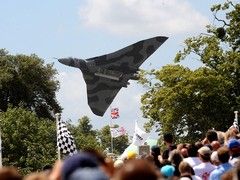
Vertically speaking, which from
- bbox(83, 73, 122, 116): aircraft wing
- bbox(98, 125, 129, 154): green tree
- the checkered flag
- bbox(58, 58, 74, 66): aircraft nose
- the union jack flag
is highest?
bbox(98, 125, 129, 154): green tree

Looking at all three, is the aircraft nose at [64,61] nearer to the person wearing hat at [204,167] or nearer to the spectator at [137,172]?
the person wearing hat at [204,167]

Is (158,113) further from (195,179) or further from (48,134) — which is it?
(195,179)

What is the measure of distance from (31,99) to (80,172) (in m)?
77.7

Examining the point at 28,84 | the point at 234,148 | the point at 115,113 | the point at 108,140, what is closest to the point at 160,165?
the point at 234,148

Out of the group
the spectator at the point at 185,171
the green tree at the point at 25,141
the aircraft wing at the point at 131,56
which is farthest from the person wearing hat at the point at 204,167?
the green tree at the point at 25,141

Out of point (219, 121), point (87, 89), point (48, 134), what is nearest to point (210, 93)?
point (219, 121)

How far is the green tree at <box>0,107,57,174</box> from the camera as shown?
71.0m

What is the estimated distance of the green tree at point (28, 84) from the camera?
261 feet

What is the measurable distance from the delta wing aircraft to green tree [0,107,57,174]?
26847 millimetres

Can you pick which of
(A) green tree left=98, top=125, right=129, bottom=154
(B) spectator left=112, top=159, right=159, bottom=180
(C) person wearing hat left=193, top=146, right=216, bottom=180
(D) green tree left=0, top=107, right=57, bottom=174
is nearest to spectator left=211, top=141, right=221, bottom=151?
(C) person wearing hat left=193, top=146, right=216, bottom=180

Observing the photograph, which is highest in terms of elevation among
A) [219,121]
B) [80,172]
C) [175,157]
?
[219,121]

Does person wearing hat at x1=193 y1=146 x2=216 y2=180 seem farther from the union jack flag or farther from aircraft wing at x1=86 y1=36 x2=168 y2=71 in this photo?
the union jack flag

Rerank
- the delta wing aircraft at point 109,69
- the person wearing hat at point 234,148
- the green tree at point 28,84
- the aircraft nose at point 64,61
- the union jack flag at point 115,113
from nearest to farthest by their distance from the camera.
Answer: the person wearing hat at point 234,148 → the delta wing aircraft at point 109,69 → the aircraft nose at point 64,61 → the green tree at point 28,84 → the union jack flag at point 115,113

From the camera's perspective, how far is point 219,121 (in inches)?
2140
